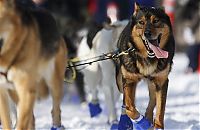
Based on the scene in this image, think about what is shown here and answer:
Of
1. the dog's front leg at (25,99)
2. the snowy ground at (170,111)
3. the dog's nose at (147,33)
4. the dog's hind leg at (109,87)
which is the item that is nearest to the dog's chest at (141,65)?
the dog's nose at (147,33)

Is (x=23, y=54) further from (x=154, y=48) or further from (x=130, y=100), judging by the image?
(x=130, y=100)

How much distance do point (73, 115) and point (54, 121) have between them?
1.82 meters

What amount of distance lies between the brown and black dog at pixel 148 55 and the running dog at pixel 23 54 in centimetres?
60

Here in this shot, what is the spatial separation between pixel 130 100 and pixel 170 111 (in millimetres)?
A: 2202

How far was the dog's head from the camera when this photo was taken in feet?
15.5

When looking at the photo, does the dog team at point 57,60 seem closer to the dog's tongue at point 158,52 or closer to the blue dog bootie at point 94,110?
the dog's tongue at point 158,52

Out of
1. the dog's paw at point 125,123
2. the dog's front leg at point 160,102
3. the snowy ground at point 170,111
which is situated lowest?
the snowy ground at point 170,111

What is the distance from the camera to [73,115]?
7.19m

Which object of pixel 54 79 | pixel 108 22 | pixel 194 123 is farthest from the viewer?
pixel 108 22

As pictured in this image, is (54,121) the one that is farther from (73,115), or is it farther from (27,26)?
(73,115)

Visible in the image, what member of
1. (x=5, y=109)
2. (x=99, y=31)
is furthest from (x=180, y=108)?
(x=5, y=109)

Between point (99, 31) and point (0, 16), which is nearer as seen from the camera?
point (0, 16)

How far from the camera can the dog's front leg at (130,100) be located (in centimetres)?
503

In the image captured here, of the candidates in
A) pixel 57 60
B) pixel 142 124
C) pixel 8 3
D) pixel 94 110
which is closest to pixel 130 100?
pixel 142 124
